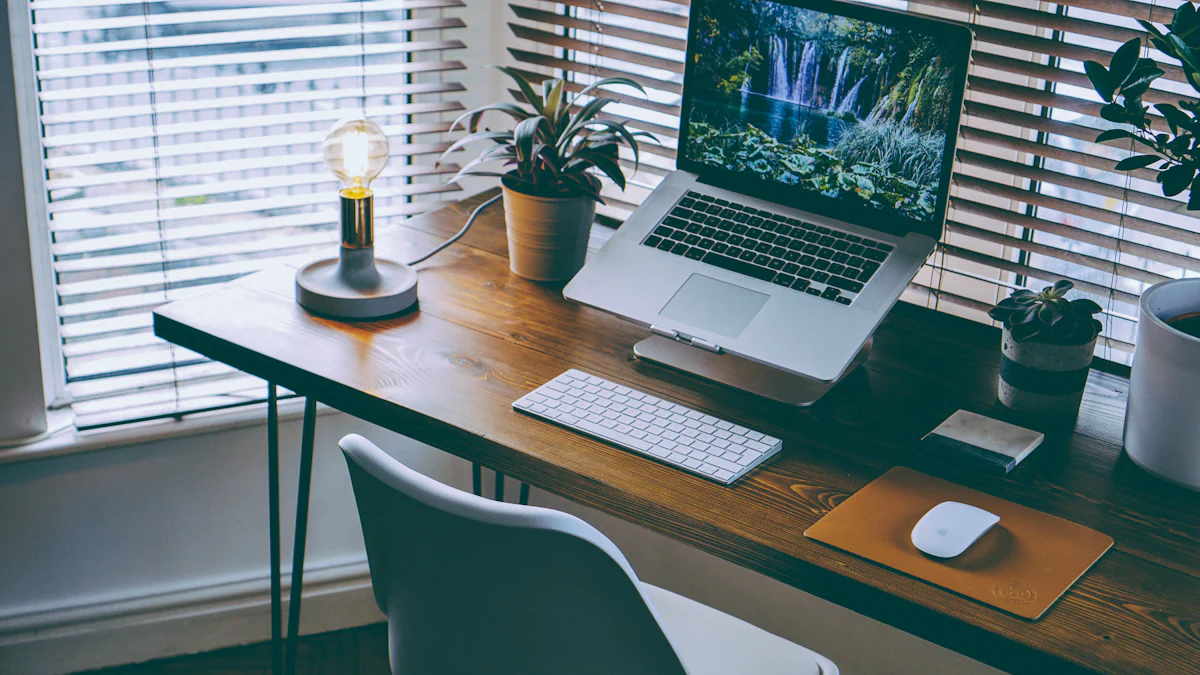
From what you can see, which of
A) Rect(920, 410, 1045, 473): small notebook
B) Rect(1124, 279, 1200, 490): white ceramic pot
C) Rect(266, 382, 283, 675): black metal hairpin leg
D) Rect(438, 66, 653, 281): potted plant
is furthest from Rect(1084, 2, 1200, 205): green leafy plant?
Rect(266, 382, 283, 675): black metal hairpin leg

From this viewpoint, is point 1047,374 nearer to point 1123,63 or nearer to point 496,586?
point 1123,63

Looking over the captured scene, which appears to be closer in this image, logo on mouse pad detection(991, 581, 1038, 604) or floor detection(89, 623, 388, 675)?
logo on mouse pad detection(991, 581, 1038, 604)

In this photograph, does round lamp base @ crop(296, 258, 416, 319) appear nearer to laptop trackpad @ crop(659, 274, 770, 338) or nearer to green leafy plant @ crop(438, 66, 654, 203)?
green leafy plant @ crop(438, 66, 654, 203)

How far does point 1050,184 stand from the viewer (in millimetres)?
1511

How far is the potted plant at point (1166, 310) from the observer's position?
1.05m

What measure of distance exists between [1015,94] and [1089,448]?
1.71ft

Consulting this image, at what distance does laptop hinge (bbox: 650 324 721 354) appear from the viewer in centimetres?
132

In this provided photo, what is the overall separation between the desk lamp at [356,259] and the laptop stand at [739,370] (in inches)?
13.6

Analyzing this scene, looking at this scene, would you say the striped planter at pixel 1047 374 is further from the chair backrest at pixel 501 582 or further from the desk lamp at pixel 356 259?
the desk lamp at pixel 356 259

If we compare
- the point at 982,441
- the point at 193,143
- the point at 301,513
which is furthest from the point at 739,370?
the point at 193,143

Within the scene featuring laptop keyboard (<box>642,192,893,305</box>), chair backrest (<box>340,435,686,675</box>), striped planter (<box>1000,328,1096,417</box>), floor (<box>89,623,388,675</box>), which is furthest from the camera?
floor (<box>89,623,388,675</box>)

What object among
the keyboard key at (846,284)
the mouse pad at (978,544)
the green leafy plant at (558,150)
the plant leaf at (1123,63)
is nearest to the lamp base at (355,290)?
the green leafy plant at (558,150)

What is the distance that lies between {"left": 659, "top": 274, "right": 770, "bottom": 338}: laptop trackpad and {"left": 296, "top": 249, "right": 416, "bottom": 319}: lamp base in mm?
360

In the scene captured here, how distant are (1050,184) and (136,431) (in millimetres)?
1487
